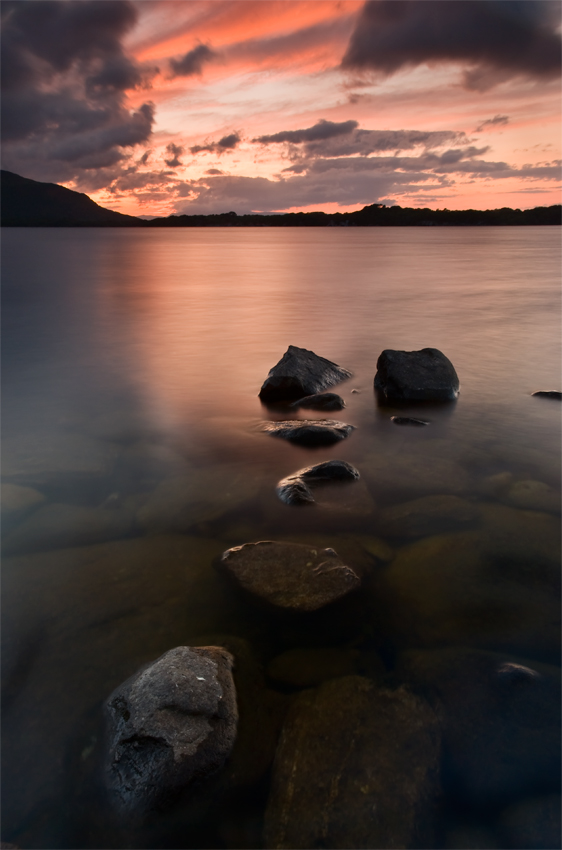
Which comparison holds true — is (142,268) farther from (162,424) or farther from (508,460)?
(508,460)

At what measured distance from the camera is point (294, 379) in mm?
9469

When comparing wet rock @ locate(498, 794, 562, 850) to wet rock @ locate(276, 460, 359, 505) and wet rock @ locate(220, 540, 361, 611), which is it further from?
wet rock @ locate(276, 460, 359, 505)

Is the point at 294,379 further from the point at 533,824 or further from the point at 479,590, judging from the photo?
the point at 533,824

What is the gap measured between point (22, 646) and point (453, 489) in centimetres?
470

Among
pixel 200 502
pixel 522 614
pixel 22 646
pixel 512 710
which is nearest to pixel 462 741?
pixel 512 710

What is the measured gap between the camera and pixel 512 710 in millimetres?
3416

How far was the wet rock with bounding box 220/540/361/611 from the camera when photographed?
4.37 meters

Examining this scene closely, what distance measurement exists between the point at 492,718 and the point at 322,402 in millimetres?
6333

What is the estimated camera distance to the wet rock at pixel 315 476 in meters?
5.99

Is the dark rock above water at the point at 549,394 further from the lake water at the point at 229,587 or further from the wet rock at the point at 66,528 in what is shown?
the wet rock at the point at 66,528

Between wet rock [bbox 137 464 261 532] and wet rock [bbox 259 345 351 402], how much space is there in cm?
298

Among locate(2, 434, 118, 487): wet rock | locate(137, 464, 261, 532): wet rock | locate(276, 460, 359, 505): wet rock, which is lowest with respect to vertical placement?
locate(2, 434, 118, 487): wet rock

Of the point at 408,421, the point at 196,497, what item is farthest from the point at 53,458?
the point at 408,421

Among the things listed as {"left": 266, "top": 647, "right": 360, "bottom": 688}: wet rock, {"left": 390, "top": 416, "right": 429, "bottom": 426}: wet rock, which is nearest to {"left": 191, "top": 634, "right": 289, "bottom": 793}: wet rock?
{"left": 266, "top": 647, "right": 360, "bottom": 688}: wet rock
